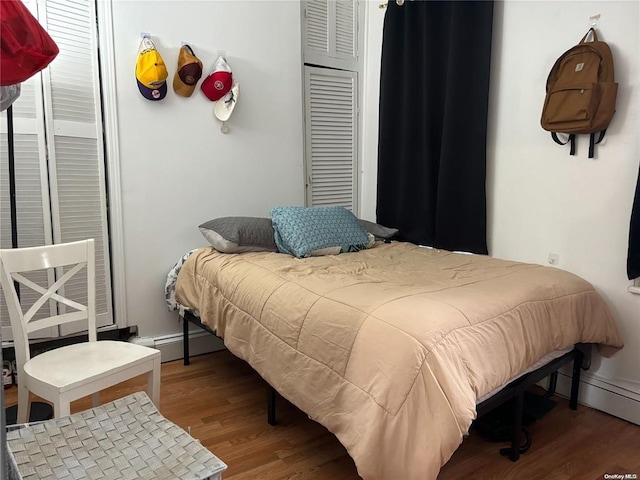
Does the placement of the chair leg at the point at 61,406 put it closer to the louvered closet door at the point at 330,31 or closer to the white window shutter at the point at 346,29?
the louvered closet door at the point at 330,31

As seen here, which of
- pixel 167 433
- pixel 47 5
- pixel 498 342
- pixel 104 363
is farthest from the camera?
pixel 47 5

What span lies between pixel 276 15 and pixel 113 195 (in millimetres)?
1590

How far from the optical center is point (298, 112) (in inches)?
132

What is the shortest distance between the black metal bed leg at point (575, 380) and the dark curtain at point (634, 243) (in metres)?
0.46

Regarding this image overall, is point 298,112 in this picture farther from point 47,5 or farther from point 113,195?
point 47,5

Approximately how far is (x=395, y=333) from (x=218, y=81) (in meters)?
2.04

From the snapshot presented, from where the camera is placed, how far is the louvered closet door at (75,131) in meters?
2.49

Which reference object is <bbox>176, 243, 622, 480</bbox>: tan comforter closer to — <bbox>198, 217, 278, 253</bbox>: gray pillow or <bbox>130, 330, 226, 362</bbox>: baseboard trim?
<bbox>198, 217, 278, 253</bbox>: gray pillow

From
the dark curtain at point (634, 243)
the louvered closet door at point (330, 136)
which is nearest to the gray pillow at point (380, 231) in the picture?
the louvered closet door at point (330, 136)

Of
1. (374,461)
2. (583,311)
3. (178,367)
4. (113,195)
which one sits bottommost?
(178,367)

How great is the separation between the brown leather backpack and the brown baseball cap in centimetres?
195

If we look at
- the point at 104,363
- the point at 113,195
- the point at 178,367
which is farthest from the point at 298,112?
the point at 104,363

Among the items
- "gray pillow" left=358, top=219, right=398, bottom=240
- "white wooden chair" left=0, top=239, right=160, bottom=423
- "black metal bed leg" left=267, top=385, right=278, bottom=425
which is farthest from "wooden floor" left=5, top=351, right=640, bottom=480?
"gray pillow" left=358, top=219, right=398, bottom=240

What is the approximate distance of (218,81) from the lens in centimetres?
290
